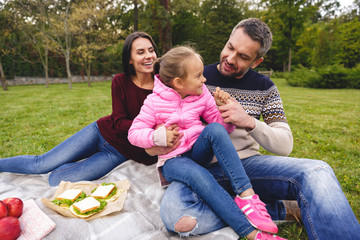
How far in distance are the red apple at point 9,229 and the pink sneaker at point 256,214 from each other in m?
1.70

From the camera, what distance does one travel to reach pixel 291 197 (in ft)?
6.18

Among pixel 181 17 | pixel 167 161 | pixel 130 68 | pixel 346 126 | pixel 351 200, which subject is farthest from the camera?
pixel 181 17

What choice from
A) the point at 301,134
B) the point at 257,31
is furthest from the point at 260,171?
the point at 301,134

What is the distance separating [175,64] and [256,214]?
57.1 inches

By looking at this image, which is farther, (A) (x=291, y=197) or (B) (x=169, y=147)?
(B) (x=169, y=147)

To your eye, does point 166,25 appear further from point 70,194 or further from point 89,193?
point 70,194

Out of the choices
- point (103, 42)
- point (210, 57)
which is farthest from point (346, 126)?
point (210, 57)

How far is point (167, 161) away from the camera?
217cm

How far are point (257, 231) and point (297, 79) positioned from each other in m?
19.7

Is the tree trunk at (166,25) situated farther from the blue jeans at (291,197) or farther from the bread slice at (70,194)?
the blue jeans at (291,197)

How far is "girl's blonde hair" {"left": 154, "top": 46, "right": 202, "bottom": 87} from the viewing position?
2.17 metres

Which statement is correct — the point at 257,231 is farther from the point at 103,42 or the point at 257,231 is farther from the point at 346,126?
the point at 103,42

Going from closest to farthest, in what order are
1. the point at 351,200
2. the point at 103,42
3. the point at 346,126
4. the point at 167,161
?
1. the point at 167,161
2. the point at 351,200
3. the point at 346,126
4. the point at 103,42

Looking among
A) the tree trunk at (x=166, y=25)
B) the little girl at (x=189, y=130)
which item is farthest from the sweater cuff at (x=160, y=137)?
the tree trunk at (x=166, y=25)
